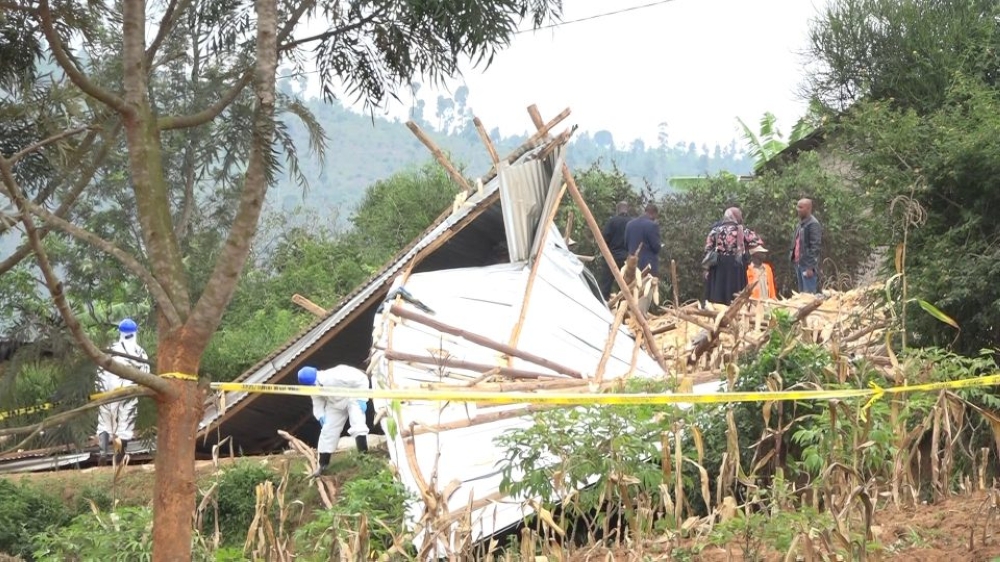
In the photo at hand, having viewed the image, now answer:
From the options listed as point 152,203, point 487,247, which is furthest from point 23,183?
point 487,247

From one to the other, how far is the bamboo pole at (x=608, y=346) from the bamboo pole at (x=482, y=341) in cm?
19

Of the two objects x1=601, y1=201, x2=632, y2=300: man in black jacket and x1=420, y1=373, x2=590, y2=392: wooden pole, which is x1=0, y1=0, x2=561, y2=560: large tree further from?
x1=601, y1=201, x2=632, y2=300: man in black jacket

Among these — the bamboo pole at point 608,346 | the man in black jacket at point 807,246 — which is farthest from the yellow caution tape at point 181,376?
the man in black jacket at point 807,246

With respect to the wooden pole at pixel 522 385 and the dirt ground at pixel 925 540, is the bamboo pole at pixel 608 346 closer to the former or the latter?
the wooden pole at pixel 522 385

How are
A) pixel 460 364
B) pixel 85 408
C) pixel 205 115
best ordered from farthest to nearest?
pixel 460 364, pixel 205 115, pixel 85 408

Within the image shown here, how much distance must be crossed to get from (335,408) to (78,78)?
6.78m

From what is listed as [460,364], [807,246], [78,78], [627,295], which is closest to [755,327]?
[627,295]

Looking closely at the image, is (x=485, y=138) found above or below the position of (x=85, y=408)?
above

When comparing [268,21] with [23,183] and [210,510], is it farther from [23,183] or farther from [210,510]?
[210,510]

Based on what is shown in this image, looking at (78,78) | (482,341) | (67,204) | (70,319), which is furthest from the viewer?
(482,341)

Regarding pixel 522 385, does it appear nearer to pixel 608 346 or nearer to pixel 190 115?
pixel 608 346

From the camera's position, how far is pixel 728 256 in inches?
590

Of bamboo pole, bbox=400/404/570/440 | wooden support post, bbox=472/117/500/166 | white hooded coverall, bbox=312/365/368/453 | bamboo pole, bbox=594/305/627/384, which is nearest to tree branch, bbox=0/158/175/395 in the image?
bamboo pole, bbox=400/404/570/440

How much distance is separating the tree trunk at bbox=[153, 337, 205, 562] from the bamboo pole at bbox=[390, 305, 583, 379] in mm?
5877
